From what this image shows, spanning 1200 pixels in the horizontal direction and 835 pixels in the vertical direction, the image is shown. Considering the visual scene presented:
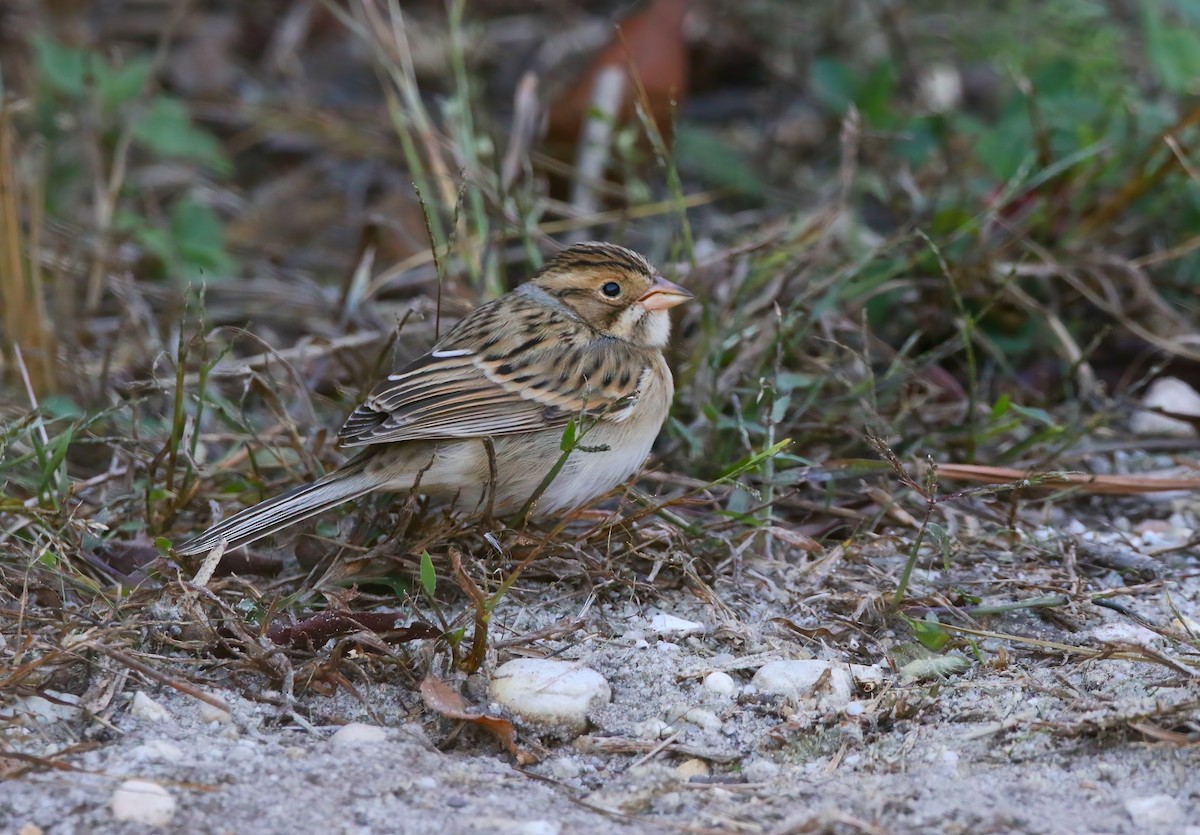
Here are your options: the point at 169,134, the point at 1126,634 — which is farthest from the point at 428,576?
the point at 169,134

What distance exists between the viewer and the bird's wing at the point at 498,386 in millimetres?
3205

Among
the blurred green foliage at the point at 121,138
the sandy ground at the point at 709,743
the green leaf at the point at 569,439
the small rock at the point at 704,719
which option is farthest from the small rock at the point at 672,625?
the blurred green foliage at the point at 121,138

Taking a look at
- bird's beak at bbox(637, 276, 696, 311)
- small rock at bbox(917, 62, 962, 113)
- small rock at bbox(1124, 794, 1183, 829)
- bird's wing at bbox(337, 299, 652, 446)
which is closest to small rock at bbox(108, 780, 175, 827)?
bird's wing at bbox(337, 299, 652, 446)

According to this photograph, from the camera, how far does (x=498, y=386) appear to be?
3.37 m

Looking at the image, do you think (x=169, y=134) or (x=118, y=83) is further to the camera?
(x=169, y=134)

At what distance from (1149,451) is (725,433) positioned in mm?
1171

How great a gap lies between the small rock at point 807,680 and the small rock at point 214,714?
3.13 ft

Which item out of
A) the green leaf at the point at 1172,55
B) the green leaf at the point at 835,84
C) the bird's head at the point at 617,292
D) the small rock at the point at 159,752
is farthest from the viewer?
the green leaf at the point at 835,84

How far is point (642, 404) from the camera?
11.1 ft

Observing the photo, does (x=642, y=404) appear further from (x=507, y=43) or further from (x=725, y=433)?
(x=507, y=43)

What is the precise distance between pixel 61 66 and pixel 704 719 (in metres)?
3.62

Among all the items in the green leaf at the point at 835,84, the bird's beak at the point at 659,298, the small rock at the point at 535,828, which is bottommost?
the small rock at the point at 535,828

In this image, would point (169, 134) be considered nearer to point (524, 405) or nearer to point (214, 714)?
point (524, 405)

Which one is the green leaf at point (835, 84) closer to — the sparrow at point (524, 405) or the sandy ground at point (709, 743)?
the sparrow at point (524, 405)
